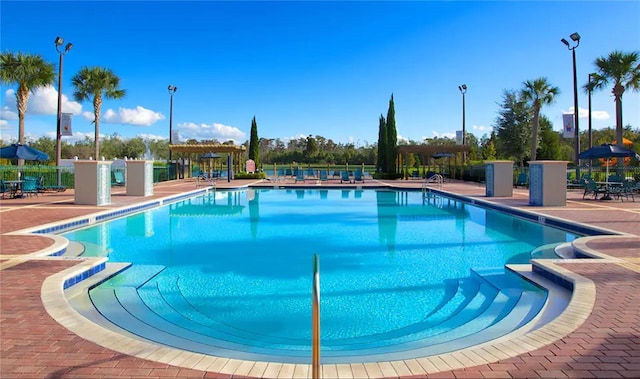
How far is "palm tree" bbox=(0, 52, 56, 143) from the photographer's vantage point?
21.3 m

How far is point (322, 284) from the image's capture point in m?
6.01

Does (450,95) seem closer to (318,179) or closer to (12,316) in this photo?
(318,179)

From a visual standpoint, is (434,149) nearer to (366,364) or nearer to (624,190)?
(624,190)

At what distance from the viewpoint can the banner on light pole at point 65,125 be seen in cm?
2039

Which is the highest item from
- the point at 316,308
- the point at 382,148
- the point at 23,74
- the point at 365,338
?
the point at 23,74

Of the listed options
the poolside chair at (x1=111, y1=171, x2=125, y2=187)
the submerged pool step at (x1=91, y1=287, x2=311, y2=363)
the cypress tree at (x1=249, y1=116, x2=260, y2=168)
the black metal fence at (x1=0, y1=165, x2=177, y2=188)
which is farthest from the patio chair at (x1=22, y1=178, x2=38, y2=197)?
the cypress tree at (x1=249, y1=116, x2=260, y2=168)

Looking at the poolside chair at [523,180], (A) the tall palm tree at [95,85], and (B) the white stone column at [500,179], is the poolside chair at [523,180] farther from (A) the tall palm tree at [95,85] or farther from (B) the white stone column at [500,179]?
(A) the tall palm tree at [95,85]

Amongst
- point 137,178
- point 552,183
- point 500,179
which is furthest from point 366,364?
point 137,178

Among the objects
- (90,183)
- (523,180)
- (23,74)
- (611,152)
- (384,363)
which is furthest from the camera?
(523,180)

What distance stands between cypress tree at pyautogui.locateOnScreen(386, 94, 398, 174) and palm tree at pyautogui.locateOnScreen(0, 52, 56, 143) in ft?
65.4

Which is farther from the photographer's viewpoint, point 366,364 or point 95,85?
point 95,85

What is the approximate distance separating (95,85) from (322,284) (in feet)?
84.7

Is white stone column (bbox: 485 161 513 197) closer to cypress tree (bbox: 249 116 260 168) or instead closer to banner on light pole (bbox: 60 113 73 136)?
banner on light pole (bbox: 60 113 73 136)

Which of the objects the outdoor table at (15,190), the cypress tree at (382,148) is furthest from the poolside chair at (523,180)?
the outdoor table at (15,190)
